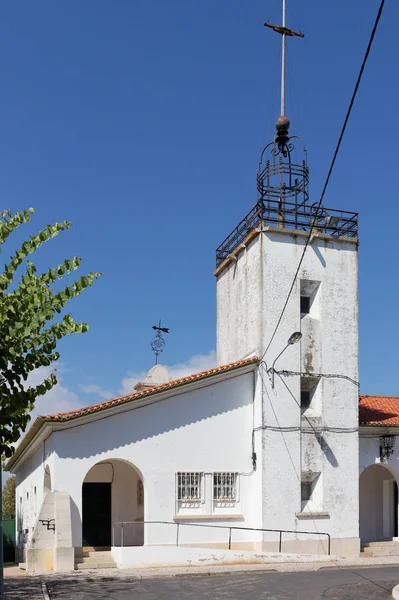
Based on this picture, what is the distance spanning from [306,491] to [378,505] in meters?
5.54

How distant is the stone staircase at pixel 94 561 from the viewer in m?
19.2

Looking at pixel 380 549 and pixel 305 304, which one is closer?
pixel 380 549

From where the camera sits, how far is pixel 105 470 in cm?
2381

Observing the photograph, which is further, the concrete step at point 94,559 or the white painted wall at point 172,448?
the white painted wall at point 172,448

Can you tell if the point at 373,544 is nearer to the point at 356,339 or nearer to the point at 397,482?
the point at 397,482

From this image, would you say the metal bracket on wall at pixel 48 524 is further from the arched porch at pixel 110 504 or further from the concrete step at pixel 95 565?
the arched porch at pixel 110 504

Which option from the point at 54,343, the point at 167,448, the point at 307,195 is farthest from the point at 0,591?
the point at 307,195

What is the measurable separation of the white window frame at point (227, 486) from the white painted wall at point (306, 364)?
940 mm

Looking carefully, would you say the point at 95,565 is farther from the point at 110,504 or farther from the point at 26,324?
the point at 26,324

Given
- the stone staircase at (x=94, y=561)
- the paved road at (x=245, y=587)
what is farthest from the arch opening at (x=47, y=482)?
the paved road at (x=245, y=587)

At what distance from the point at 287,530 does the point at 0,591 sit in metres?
14.6

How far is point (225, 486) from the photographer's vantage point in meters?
22.2

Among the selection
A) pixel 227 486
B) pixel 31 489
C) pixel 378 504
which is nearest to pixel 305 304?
pixel 227 486

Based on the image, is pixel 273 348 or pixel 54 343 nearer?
pixel 54 343
